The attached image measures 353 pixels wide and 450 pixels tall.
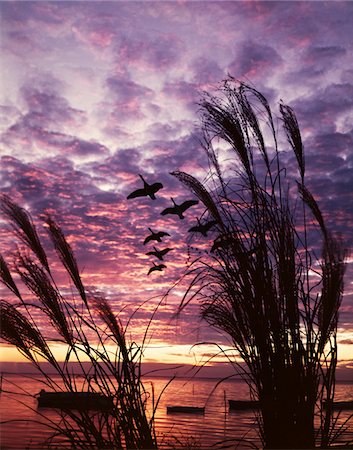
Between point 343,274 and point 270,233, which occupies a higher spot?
point 270,233

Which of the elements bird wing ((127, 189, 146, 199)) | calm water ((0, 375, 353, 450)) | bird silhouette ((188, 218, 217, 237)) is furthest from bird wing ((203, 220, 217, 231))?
bird wing ((127, 189, 146, 199))

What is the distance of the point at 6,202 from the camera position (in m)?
2.23

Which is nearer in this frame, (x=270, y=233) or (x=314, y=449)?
(x=314, y=449)

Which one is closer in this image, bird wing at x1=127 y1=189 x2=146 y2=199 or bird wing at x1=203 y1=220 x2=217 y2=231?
bird wing at x1=203 y1=220 x2=217 y2=231

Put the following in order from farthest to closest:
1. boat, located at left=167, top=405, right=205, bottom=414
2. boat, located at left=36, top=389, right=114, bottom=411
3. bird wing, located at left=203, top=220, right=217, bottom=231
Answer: boat, located at left=167, top=405, right=205, bottom=414
bird wing, located at left=203, top=220, right=217, bottom=231
boat, located at left=36, top=389, right=114, bottom=411

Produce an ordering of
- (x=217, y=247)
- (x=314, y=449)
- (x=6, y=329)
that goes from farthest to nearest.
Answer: (x=217, y=247) < (x=6, y=329) < (x=314, y=449)

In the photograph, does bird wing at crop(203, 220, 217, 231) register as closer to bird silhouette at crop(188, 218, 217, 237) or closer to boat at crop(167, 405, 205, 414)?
bird silhouette at crop(188, 218, 217, 237)

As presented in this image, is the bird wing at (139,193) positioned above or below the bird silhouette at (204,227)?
above

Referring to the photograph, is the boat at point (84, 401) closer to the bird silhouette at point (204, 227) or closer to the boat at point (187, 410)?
the bird silhouette at point (204, 227)

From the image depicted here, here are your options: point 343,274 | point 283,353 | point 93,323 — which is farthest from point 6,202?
point 343,274

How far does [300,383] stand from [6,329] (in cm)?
138

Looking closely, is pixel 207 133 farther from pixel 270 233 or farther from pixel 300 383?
pixel 300 383

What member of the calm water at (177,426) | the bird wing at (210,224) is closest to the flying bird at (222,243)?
the bird wing at (210,224)

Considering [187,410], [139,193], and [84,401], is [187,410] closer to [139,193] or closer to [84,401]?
[139,193]
